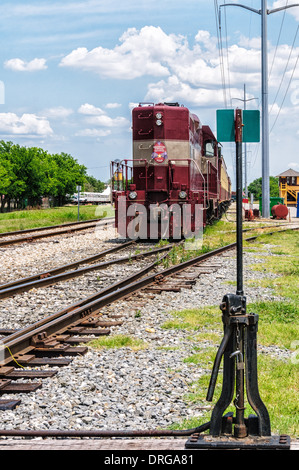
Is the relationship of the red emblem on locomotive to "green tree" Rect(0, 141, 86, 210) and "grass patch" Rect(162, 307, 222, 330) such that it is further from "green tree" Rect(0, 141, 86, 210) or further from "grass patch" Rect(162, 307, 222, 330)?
"green tree" Rect(0, 141, 86, 210)

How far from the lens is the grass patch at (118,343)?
562 cm

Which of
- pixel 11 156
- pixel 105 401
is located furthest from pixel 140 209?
pixel 11 156

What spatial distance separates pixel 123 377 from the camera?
4684mm

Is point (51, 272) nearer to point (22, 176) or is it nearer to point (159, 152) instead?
point (159, 152)

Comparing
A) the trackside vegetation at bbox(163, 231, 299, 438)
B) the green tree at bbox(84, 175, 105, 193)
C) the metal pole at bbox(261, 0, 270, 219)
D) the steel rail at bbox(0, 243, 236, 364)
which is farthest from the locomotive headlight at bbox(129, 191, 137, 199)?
the green tree at bbox(84, 175, 105, 193)

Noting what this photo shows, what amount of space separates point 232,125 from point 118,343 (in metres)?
3.05

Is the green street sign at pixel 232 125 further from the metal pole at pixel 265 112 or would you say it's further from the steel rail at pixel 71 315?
the metal pole at pixel 265 112

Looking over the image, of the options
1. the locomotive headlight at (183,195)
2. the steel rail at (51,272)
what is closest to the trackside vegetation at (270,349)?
the steel rail at (51,272)

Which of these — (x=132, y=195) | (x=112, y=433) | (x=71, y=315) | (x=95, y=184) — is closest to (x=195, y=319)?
(x=71, y=315)

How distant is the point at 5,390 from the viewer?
439 cm

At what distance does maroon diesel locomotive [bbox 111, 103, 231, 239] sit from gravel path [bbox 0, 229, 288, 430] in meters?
7.43

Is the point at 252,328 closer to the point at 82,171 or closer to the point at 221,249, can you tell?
the point at 221,249

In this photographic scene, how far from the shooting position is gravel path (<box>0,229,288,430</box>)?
151 inches

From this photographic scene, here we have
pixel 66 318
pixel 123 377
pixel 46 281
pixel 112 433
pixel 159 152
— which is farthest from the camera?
pixel 159 152
